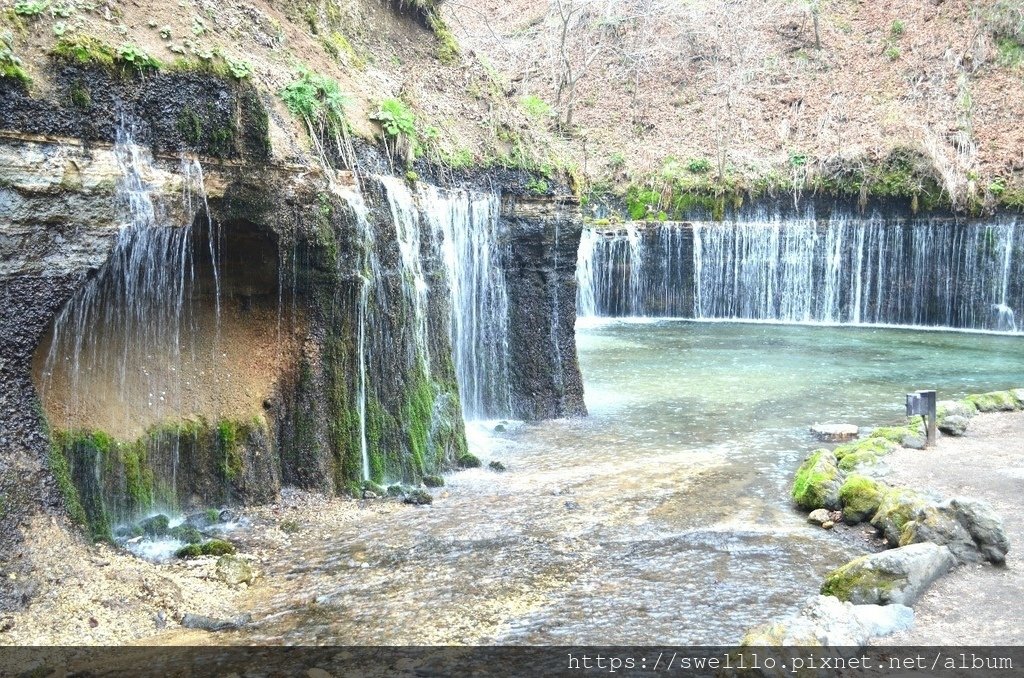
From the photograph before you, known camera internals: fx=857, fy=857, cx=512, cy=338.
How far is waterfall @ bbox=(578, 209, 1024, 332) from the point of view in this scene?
23.3 metres

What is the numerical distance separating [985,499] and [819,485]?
1367 millimetres

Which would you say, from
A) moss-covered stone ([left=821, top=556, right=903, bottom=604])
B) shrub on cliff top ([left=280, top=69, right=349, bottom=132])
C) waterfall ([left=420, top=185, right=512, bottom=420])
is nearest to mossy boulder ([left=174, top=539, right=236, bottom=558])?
shrub on cliff top ([left=280, top=69, right=349, bottom=132])

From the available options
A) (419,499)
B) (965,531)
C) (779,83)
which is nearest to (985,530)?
(965,531)

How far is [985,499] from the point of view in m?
7.50

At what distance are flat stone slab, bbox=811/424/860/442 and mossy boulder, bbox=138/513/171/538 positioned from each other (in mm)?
7785

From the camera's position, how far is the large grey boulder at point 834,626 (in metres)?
4.62

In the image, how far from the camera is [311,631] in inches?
213

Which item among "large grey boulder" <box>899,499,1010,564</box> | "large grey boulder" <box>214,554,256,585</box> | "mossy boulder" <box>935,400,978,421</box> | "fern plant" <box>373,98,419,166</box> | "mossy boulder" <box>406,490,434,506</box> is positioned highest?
"fern plant" <box>373,98,419,166</box>

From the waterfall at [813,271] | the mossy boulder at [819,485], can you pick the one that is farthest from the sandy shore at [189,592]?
the waterfall at [813,271]

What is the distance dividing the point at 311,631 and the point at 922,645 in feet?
11.8

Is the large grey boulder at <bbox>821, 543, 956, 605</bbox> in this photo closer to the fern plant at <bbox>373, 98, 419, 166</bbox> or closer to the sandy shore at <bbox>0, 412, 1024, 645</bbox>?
the sandy shore at <bbox>0, 412, 1024, 645</bbox>

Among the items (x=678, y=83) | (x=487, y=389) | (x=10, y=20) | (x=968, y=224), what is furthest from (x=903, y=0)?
(x=10, y=20)

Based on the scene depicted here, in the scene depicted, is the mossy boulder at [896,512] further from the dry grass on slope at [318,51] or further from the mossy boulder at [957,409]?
the dry grass on slope at [318,51]

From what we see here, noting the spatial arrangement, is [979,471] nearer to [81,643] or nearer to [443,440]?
[443,440]
